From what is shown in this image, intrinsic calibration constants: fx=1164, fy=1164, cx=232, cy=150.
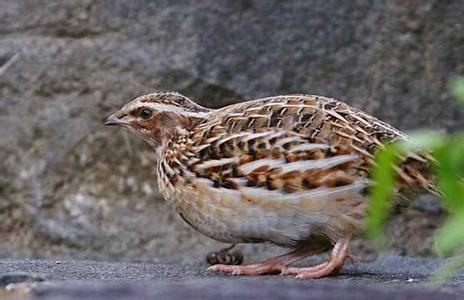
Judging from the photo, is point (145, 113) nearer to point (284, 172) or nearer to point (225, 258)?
point (225, 258)

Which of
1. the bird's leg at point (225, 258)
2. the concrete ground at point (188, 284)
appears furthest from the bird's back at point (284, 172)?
the bird's leg at point (225, 258)

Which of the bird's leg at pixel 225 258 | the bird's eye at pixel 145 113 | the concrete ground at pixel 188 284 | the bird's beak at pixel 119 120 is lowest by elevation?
the bird's leg at pixel 225 258

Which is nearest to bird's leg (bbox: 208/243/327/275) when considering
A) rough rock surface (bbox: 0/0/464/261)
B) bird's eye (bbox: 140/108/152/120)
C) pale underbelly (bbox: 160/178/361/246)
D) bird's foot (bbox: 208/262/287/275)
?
bird's foot (bbox: 208/262/287/275)

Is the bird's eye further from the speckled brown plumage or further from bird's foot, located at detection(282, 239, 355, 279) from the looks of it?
bird's foot, located at detection(282, 239, 355, 279)

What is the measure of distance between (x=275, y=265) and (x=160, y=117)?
92cm

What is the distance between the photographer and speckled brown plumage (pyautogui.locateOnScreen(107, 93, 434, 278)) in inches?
188

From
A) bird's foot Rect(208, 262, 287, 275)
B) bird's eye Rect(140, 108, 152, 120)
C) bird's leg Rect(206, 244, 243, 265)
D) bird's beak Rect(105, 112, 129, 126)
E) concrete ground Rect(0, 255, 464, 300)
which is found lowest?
bird's leg Rect(206, 244, 243, 265)

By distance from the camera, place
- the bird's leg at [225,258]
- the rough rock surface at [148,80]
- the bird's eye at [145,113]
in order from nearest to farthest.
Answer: the bird's eye at [145,113], the bird's leg at [225,258], the rough rock surface at [148,80]

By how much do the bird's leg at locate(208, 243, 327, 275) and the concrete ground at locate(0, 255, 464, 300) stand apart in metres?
0.12

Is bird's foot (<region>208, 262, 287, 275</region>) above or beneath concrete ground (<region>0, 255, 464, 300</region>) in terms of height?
beneath

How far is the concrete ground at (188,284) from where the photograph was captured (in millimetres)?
3355

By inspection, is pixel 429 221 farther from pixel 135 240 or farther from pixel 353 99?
pixel 135 240

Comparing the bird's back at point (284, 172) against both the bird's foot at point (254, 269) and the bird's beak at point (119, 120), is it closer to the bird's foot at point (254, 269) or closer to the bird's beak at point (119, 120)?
the bird's foot at point (254, 269)

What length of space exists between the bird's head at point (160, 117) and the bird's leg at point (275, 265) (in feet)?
2.26
